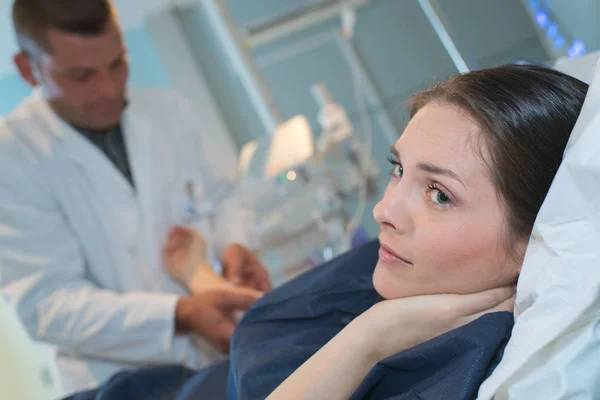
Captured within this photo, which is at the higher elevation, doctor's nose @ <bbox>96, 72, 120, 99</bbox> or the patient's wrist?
doctor's nose @ <bbox>96, 72, 120, 99</bbox>

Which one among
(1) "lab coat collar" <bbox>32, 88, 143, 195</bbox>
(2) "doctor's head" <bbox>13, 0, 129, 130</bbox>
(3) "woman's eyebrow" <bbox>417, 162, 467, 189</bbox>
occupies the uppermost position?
(2) "doctor's head" <bbox>13, 0, 129, 130</bbox>

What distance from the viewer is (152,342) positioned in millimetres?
1469

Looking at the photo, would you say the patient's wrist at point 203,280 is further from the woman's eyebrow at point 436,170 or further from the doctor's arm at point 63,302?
the woman's eyebrow at point 436,170

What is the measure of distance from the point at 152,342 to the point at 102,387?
236 mm

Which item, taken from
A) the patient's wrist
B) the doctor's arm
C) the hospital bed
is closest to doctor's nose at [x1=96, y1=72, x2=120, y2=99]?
the doctor's arm

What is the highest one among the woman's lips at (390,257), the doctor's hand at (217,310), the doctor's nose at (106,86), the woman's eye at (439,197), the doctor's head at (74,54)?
the doctor's head at (74,54)

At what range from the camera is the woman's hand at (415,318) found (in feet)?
2.66

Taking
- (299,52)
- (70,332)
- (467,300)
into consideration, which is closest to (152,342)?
(70,332)

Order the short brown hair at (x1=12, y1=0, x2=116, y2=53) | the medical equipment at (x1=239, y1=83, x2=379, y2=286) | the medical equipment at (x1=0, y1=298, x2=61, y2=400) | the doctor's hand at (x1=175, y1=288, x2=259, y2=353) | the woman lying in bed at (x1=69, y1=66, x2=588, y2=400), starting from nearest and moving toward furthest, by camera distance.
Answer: the woman lying in bed at (x1=69, y1=66, x2=588, y2=400) → the doctor's hand at (x1=175, y1=288, x2=259, y2=353) → the short brown hair at (x1=12, y1=0, x2=116, y2=53) → the medical equipment at (x1=239, y1=83, x2=379, y2=286) → the medical equipment at (x1=0, y1=298, x2=61, y2=400)

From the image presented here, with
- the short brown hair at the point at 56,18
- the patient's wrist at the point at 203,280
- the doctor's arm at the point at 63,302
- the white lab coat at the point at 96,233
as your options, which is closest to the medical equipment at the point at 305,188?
the white lab coat at the point at 96,233

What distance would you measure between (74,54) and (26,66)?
20 centimetres

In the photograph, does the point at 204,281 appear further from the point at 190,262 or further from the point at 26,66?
the point at 26,66

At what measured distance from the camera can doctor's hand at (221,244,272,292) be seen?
5.14 ft

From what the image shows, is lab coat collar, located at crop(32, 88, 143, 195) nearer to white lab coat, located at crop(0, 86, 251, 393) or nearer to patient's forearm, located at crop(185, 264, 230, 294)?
white lab coat, located at crop(0, 86, 251, 393)
